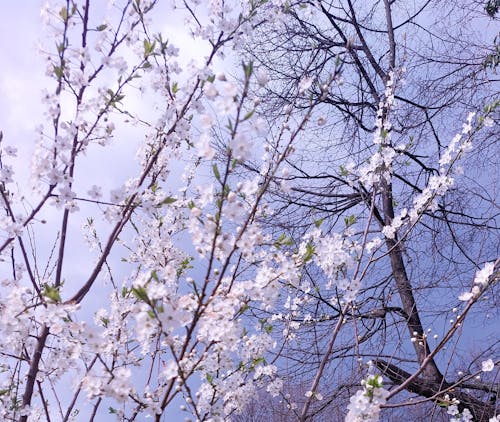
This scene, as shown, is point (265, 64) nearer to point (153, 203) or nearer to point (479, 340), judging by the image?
point (479, 340)

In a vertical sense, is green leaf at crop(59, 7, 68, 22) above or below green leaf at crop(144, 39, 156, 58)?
above

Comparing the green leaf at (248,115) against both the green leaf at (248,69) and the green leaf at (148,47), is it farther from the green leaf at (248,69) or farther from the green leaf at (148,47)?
the green leaf at (148,47)

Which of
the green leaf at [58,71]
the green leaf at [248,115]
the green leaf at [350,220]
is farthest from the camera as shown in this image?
the green leaf at [350,220]

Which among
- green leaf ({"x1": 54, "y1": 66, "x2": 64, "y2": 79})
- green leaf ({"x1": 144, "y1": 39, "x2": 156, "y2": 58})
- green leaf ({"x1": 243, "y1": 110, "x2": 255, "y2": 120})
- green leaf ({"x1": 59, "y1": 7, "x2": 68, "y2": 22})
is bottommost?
green leaf ({"x1": 243, "y1": 110, "x2": 255, "y2": 120})

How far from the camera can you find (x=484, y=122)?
3355 mm

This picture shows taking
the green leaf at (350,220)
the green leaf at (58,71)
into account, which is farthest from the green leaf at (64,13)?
the green leaf at (350,220)

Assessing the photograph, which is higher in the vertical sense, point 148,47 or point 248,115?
point 148,47

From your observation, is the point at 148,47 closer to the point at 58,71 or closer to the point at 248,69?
the point at 58,71

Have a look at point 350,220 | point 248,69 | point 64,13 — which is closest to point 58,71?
point 64,13

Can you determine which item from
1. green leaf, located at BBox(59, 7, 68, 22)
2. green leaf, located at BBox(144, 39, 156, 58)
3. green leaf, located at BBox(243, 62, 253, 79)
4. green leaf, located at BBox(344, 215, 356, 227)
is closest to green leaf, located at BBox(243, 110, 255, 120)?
green leaf, located at BBox(243, 62, 253, 79)

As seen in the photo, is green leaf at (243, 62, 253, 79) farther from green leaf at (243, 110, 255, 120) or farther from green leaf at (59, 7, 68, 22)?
green leaf at (59, 7, 68, 22)

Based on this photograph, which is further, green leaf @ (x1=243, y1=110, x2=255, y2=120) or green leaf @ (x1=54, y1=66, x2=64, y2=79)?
green leaf @ (x1=54, y1=66, x2=64, y2=79)

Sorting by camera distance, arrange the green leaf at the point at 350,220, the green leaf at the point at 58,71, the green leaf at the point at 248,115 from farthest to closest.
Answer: the green leaf at the point at 350,220
the green leaf at the point at 58,71
the green leaf at the point at 248,115

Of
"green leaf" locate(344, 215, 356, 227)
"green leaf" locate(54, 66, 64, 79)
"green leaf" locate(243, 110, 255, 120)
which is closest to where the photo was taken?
"green leaf" locate(243, 110, 255, 120)
